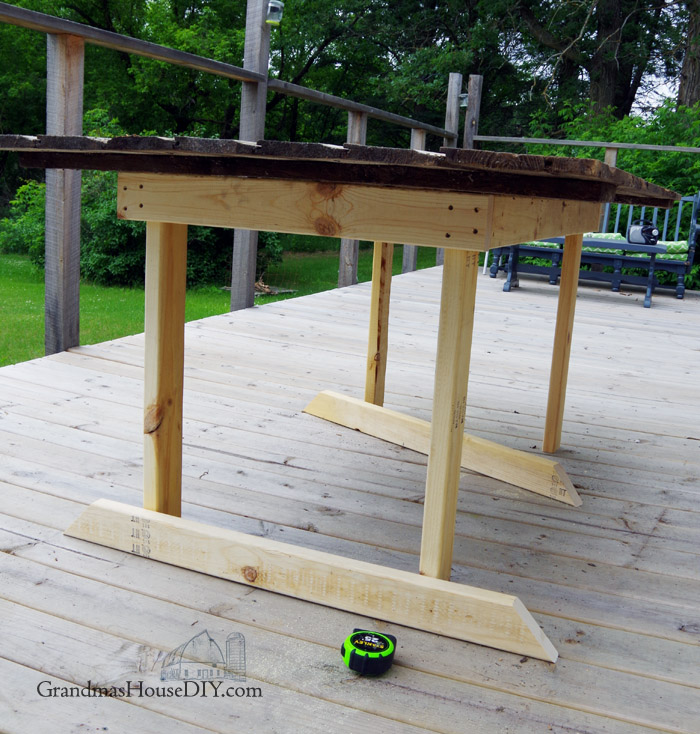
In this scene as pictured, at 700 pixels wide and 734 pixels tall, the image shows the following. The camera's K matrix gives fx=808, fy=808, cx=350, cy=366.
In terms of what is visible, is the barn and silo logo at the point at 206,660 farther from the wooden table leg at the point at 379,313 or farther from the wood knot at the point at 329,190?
the wooden table leg at the point at 379,313

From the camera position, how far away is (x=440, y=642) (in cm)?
141

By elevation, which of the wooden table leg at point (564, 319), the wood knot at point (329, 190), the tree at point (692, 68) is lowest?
the wooden table leg at point (564, 319)

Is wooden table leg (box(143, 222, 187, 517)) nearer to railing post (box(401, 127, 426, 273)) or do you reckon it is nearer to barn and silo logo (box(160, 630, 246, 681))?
barn and silo logo (box(160, 630, 246, 681))

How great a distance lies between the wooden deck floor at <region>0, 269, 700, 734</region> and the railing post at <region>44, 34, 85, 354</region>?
161 millimetres

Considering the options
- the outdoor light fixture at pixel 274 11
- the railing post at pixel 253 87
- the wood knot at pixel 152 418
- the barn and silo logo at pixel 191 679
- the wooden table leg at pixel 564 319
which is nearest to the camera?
the barn and silo logo at pixel 191 679

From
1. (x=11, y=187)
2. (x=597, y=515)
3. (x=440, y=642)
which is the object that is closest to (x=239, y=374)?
(x=597, y=515)

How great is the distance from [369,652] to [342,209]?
75 cm

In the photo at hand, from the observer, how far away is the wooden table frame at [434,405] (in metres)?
1.39

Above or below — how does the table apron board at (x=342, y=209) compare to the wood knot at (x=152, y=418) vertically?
above

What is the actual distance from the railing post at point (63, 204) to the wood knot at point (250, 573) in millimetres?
1833

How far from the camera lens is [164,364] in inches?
66.2

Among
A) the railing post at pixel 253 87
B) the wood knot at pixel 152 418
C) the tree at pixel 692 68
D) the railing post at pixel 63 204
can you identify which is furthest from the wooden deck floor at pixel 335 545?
the tree at pixel 692 68

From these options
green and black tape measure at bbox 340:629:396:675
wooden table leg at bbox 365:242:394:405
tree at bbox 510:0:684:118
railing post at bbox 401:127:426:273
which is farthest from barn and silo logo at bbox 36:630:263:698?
tree at bbox 510:0:684:118

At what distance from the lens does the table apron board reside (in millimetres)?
1350
